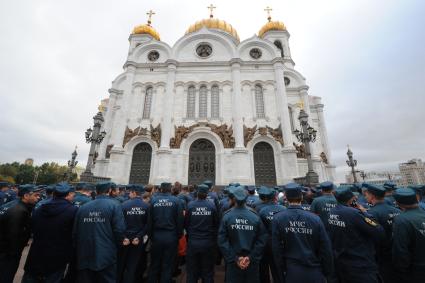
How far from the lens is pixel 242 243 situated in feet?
9.21

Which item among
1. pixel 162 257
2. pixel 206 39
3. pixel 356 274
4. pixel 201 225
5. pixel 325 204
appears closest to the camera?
pixel 356 274

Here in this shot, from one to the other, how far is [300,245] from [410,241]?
145cm

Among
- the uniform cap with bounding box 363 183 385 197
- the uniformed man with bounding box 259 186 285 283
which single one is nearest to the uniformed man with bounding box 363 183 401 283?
the uniform cap with bounding box 363 183 385 197

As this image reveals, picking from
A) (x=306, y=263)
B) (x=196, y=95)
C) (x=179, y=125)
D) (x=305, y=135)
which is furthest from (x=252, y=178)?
(x=306, y=263)

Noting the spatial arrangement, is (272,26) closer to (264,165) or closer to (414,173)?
(264,165)

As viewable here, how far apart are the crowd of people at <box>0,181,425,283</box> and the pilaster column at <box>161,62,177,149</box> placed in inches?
527

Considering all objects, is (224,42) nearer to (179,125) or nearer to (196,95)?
(196,95)

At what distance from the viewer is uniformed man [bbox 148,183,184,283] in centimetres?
380

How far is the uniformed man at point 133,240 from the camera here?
12.7 ft

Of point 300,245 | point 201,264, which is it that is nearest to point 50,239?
point 201,264

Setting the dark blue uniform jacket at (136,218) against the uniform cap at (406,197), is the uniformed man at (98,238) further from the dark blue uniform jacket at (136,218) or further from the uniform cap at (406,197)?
the uniform cap at (406,197)

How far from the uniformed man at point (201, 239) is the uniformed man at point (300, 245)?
1.37 metres

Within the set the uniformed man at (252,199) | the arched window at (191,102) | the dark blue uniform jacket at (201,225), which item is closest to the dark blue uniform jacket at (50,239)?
the dark blue uniform jacket at (201,225)

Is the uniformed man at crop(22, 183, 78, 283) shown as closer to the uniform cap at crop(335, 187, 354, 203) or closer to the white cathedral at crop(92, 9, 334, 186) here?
the uniform cap at crop(335, 187, 354, 203)
